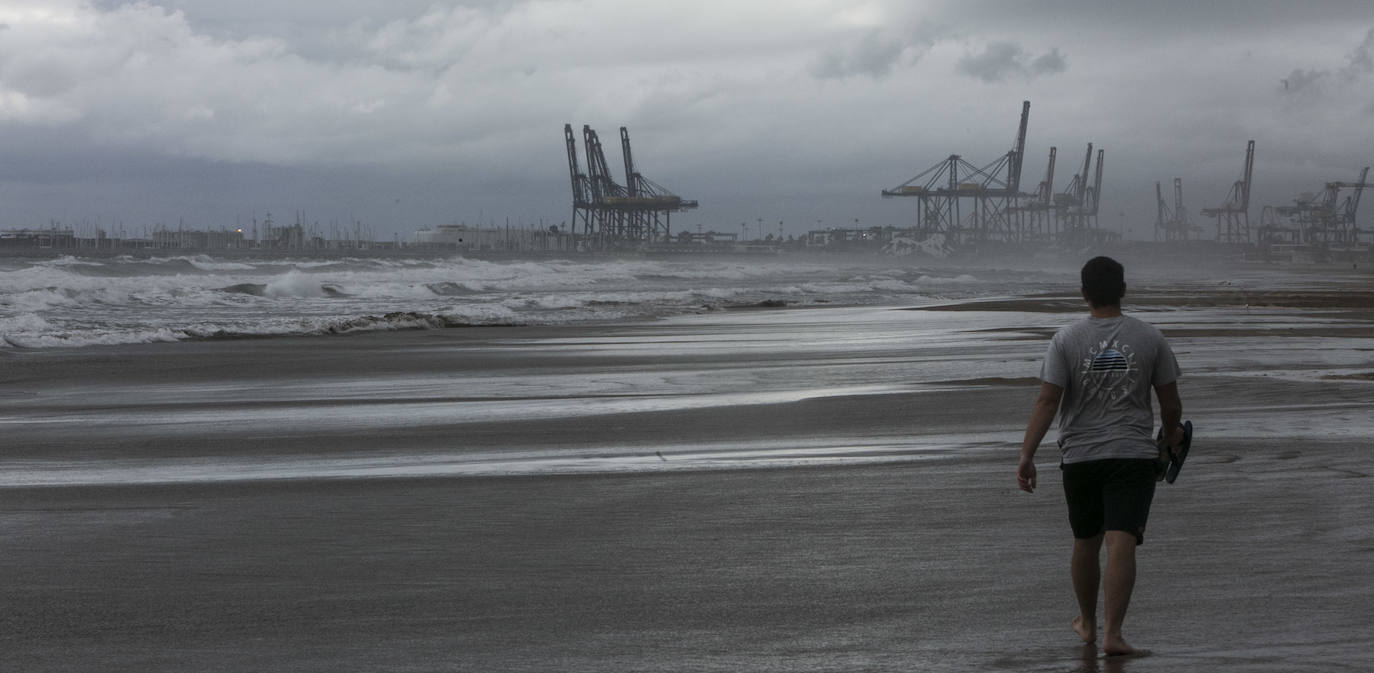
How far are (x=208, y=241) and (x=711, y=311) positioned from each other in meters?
102

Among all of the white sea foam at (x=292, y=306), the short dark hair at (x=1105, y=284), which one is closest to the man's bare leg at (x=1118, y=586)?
the short dark hair at (x=1105, y=284)

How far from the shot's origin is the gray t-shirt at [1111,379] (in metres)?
3.24

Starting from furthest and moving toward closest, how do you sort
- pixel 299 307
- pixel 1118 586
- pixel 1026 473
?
pixel 299 307, pixel 1026 473, pixel 1118 586

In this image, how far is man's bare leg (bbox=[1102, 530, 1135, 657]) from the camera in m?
3.21

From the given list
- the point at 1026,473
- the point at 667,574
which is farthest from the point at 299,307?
the point at 1026,473

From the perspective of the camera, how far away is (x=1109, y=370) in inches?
128

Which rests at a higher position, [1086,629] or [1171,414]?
[1171,414]

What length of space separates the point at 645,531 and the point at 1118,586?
1963 mm

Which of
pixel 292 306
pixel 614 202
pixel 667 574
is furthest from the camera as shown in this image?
pixel 614 202

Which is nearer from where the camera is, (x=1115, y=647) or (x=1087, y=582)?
(x=1115, y=647)

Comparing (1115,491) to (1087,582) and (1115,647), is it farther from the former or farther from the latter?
(1115,647)

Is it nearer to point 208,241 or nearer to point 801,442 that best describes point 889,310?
point 801,442

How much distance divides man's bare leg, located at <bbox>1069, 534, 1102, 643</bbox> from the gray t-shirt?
249mm

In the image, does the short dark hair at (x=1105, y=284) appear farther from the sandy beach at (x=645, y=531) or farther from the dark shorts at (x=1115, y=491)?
the sandy beach at (x=645, y=531)
